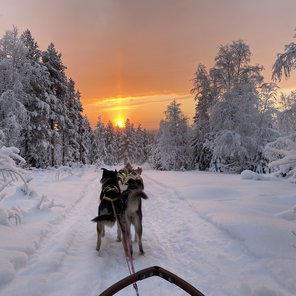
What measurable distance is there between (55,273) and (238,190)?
10.1 m

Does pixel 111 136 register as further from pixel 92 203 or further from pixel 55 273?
pixel 55 273

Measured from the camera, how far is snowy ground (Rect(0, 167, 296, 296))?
473 centimetres

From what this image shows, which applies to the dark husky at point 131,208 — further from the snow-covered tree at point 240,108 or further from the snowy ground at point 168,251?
the snow-covered tree at point 240,108

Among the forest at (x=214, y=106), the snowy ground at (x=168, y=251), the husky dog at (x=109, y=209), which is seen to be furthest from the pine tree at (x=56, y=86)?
the husky dog at (x=109, y=209)

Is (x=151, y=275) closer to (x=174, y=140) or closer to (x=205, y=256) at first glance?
(x=205, y=256)

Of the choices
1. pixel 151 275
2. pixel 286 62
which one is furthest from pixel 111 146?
pixel 151 275

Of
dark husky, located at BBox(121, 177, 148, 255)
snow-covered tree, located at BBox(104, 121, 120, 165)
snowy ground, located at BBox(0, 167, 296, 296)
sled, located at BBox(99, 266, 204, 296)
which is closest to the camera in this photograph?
sled, located at BBox(99, 266, 204, 296)

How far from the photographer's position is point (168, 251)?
6.42 metres

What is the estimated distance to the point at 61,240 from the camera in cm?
710

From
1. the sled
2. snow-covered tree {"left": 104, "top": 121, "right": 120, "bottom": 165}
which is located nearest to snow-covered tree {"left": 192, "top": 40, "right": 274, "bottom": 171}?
the sled

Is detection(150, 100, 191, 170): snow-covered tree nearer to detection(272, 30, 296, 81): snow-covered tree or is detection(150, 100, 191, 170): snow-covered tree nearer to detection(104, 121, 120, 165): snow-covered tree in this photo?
detection(272, 30, 296, 81): snow-covered tree

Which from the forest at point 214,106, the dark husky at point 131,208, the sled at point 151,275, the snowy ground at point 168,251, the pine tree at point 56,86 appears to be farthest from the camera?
the pine tree at point 56,86

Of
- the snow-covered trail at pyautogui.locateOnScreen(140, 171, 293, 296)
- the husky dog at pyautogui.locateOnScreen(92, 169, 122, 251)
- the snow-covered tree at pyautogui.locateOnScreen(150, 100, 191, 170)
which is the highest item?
the snow-covered tree at pyautogui.locateOnScreen(150, 100, 191, 170)

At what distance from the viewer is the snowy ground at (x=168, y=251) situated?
473 centimetres
